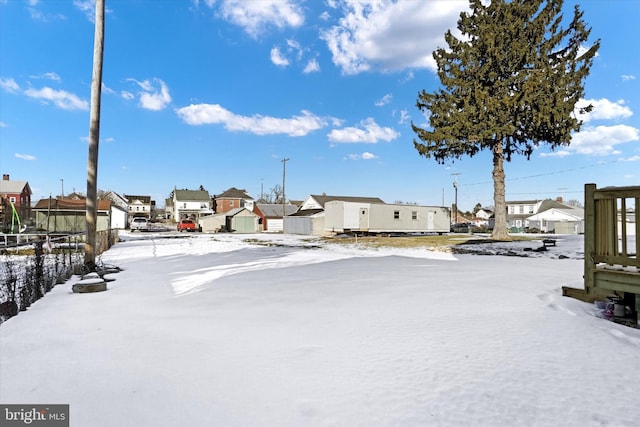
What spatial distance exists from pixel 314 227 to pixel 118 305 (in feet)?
102

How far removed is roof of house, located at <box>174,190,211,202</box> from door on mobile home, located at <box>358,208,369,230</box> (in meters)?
50.1

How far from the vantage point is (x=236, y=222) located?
47156 mm

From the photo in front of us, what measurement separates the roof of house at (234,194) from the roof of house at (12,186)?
2978cm

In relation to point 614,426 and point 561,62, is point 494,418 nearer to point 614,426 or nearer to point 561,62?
point 614,426

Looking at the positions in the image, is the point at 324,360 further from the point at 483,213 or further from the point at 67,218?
the point at 483,213

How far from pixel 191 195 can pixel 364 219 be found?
5155 cm

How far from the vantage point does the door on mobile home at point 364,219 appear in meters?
29.0

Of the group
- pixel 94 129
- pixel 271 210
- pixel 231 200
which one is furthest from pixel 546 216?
pixel 94 129

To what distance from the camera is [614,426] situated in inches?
92.0

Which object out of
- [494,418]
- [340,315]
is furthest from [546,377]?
[340,315]

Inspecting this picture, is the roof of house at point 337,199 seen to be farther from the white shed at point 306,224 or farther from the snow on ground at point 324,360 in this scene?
the snow on ground at point 324,360

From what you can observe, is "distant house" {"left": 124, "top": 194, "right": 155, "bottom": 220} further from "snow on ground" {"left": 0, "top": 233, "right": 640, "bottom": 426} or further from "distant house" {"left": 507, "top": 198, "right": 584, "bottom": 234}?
"snow on ground" {"left": 0, "top": 233, "right": 640, "bottom": 426}

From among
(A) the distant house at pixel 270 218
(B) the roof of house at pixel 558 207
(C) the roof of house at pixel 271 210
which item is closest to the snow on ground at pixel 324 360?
(A) the distant house at pixel 270 218

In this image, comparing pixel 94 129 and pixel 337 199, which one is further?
pixel 337 199
